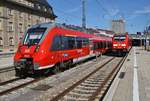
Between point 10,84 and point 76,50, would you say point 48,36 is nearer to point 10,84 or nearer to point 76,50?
point 10,84

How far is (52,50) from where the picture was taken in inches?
588

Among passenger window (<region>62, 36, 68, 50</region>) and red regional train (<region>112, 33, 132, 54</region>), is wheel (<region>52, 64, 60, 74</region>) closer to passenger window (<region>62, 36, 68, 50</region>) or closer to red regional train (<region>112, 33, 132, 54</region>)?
passenger window (<region>62, 36, 68, 50</region>)

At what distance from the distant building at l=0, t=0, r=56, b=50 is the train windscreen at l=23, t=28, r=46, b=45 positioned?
38.1 m

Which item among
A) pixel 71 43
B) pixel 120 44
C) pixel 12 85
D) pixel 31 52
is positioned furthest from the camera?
pixel 120 44

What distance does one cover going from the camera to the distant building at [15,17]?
2058 inches

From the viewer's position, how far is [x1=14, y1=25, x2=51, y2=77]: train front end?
13.8 m

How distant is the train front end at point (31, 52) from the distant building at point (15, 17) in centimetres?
3831

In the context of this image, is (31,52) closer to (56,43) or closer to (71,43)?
(56,43)

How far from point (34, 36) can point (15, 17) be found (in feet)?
142

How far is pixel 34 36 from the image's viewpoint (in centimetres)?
1480

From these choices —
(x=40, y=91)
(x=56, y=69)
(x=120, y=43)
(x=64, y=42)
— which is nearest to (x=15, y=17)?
(x=120, y=43)

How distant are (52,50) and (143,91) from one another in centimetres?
603

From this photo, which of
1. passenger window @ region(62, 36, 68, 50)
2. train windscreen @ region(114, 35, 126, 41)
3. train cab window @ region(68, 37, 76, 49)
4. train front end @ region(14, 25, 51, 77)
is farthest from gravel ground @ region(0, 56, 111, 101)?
train windscreen @ region(114, 35, 126, 41)

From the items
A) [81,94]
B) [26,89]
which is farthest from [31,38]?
[81,94]
